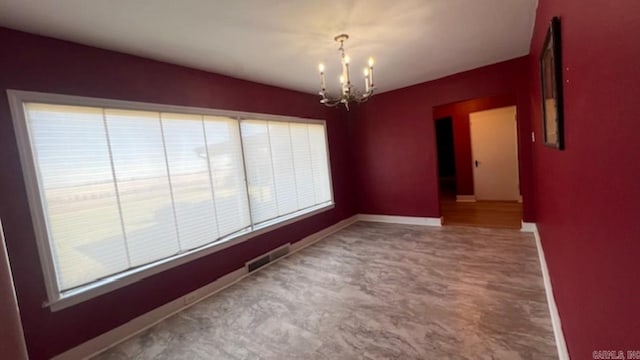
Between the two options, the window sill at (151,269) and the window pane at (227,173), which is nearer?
the window sill at (151,269)

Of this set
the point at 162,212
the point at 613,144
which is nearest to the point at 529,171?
the point at 613,144

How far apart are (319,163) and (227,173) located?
72.5 inches

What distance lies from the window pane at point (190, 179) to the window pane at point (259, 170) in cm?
57

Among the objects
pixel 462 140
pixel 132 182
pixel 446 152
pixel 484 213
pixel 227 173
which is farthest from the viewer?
pixel 446 152

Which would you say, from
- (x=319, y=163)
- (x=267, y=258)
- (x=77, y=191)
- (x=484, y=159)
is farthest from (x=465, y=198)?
(x=77, y=191)

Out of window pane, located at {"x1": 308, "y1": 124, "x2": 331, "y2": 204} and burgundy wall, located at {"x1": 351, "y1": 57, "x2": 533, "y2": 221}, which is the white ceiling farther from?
window pane, located at {"x1": 308, "y1": 124, "x2": 331, "y2": 204}

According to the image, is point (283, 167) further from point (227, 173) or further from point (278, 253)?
point (278, 253)

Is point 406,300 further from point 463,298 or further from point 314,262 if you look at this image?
point 314,262

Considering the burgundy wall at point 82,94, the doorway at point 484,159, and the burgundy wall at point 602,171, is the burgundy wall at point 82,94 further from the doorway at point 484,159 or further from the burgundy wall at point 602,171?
the doorway at point 484,159

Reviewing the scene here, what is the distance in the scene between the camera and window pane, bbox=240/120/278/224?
11.3 feet

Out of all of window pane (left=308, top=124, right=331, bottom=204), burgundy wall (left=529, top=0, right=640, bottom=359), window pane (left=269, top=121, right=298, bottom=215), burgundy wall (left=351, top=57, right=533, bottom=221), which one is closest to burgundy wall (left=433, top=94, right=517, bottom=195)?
burgundy wall (left=351, top=57, right=533, bottom=221)

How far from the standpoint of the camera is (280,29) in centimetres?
227

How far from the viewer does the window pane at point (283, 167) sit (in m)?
3.85

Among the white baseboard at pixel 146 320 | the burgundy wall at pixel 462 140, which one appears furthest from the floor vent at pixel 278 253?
the burgundy wall at pixel 462 140
